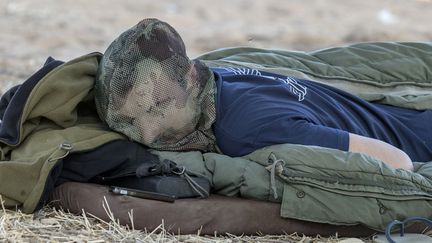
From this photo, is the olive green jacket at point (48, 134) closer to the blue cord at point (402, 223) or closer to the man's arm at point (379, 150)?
the man's arm at point (379, 150)

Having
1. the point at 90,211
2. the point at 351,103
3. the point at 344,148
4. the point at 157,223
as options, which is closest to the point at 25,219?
the point at 90,211

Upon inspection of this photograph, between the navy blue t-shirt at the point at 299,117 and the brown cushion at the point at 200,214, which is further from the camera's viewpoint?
the navy blue t-shirt at the point at 299,117

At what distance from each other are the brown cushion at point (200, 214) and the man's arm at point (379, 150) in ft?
0.94

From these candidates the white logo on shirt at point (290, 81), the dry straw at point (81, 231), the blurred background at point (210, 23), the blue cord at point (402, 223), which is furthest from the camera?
the blurred background at point (210, 23)

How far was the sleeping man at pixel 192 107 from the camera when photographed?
3.45 metres

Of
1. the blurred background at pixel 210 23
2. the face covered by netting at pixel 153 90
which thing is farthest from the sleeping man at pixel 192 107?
the blurred background at pixel 210 23

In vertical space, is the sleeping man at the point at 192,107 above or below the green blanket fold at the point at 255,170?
above

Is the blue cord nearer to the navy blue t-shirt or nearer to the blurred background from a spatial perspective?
the navy blue t-shirt

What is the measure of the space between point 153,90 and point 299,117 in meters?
0.58

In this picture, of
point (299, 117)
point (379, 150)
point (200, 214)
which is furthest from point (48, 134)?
point (379, 150)

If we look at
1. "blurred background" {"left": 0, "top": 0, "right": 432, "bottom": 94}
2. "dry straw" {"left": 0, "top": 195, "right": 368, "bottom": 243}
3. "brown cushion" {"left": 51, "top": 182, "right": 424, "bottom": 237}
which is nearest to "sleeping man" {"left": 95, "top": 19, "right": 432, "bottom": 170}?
"brown cushion" {"left": 51, "top": 182, "right": 424, "bottom": 237}

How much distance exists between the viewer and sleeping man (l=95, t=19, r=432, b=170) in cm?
345

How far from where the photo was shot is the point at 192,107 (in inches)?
139

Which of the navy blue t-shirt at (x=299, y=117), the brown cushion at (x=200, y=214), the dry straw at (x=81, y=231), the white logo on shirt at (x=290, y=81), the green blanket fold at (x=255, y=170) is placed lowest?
the dry straw at (x=81, y=231)
